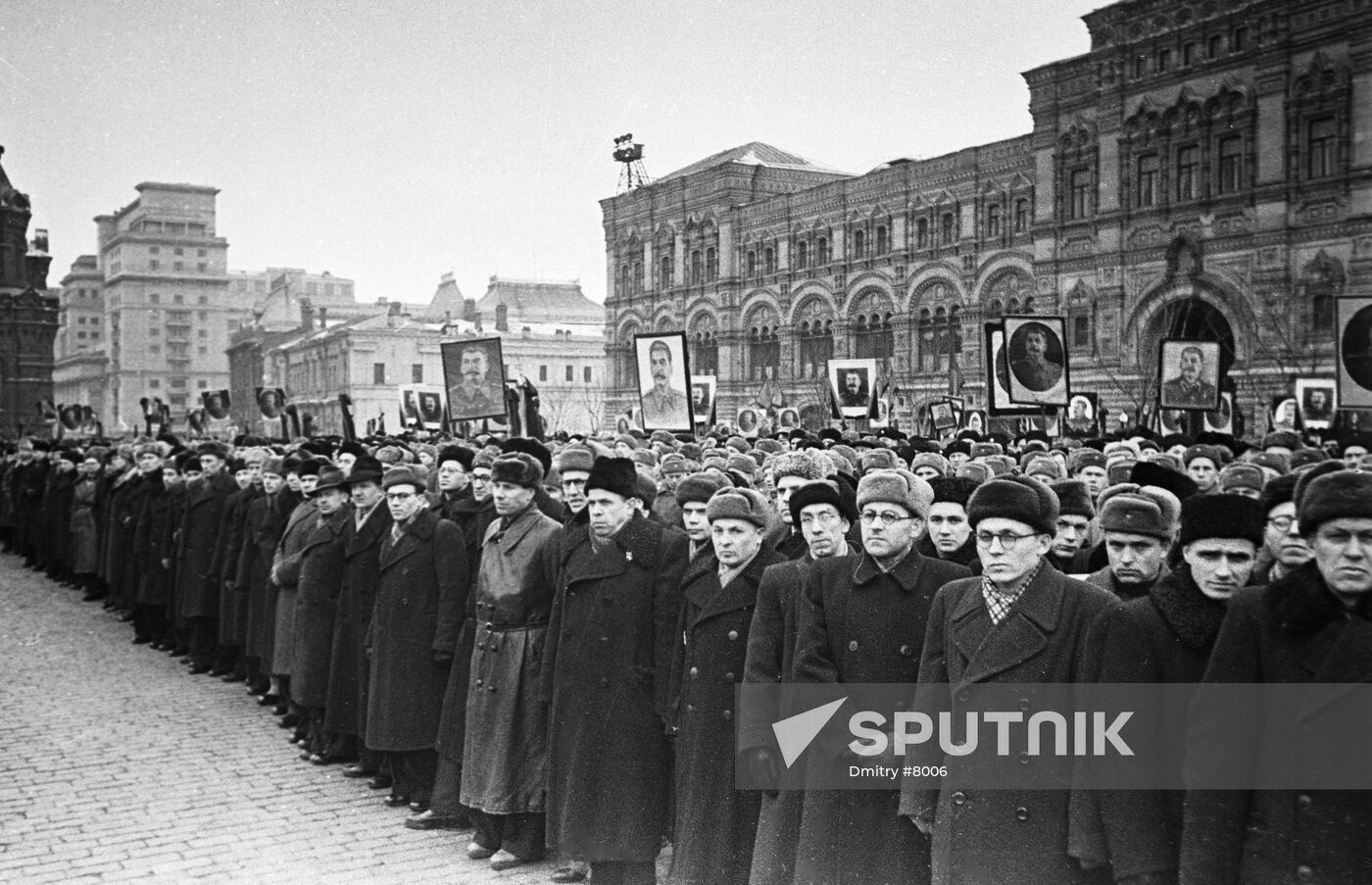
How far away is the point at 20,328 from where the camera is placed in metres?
39.5

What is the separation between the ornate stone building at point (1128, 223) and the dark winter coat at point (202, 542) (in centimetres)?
1899

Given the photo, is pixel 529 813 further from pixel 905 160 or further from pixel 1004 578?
pixel 905 160

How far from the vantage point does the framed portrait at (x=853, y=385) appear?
20.6m

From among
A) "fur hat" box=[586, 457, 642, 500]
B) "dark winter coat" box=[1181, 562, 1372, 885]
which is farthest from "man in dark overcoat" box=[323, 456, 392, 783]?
"dark winter coat" box=[1181, 562, 1372, 885]

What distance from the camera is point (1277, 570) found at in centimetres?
442

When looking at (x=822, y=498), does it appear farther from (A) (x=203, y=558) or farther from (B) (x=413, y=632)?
(A) (x=203, y=558)

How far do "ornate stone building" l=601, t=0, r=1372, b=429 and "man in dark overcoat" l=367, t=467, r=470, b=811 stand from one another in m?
20.3

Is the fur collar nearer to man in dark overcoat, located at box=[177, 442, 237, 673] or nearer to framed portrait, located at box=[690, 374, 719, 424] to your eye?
man in dark overcoat, located at box=[177, 442, 237, 673]

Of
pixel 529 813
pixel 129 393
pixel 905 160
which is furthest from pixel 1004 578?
pixel 129 393

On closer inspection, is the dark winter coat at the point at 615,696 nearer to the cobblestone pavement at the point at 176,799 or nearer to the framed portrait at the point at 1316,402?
the cobblestone pavement at the point at 176,799

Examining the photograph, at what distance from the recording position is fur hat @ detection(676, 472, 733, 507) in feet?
19.6

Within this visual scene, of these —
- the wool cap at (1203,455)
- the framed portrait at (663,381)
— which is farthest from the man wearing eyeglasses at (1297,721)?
the framed portrait at (663,381)

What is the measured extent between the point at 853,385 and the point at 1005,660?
55.1ft

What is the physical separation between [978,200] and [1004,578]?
36.4 m
